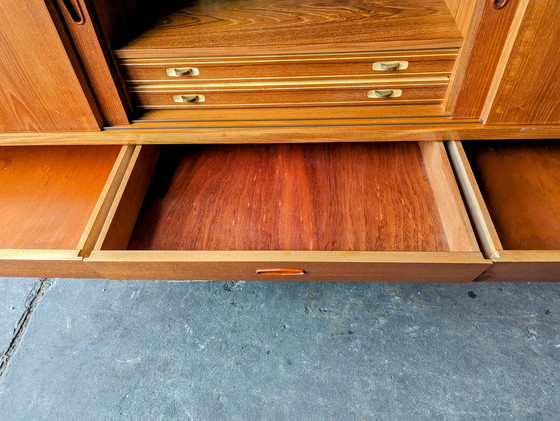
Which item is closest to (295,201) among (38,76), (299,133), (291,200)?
(291,200)

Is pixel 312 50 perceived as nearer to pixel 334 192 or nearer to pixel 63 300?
pixel 334 192

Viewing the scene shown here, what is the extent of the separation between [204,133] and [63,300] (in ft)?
1.99

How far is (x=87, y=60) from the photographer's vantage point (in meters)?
0.71

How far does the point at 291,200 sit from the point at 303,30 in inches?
13.2

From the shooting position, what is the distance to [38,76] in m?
0.72

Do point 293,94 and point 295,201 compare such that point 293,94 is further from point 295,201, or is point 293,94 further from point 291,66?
point 295,201

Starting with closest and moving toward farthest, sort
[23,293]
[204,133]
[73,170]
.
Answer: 1. [204,133]
2. [73,170]
3. [23,293]

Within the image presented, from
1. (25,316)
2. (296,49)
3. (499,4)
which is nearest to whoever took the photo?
(499,4)

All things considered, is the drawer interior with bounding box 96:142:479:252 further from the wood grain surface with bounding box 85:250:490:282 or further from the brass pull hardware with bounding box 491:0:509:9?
the brass pull hardware with bounding box 491:0:509:9

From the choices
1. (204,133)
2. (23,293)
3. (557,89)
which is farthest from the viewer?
(23,293)

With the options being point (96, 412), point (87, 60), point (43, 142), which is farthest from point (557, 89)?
point (96, 412)

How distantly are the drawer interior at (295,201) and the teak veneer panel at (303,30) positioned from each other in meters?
0.22

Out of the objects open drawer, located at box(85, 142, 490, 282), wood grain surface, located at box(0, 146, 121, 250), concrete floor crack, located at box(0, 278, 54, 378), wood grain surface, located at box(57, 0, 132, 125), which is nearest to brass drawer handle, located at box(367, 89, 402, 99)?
open drawer, located at box(85, 142, 490, 282)

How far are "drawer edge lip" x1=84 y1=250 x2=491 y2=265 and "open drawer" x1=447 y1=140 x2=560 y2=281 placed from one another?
0.20ft
